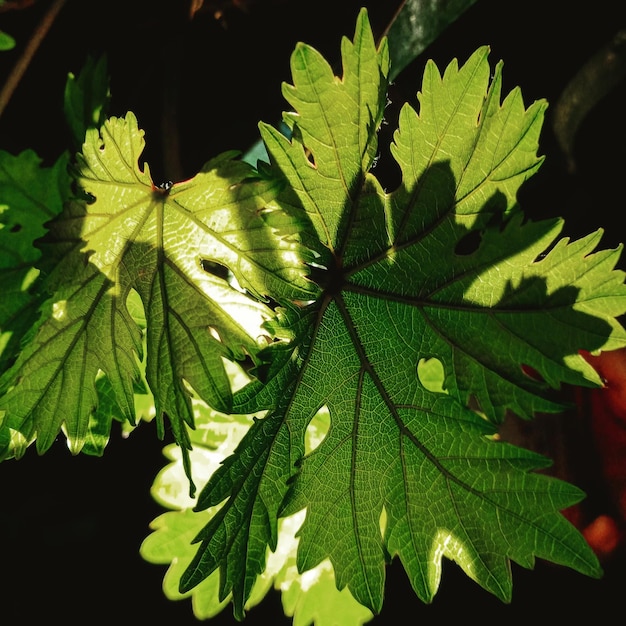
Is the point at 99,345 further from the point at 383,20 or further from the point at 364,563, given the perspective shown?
the point at 383,20

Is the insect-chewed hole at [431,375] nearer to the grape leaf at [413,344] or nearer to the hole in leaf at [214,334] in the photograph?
the grape leaf at [413,344]

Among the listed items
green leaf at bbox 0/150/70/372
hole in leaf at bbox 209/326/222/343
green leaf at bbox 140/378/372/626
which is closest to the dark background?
green leaf at bbox 0/150/70/372

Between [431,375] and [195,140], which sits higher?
[195,140]

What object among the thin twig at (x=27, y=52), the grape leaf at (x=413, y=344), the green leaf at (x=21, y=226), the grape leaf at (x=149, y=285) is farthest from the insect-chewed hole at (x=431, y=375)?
the thin twig at (x=27, y=52)

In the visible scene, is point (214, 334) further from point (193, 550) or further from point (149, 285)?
point (193, 550)

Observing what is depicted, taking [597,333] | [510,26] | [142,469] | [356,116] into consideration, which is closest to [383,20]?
[356,116]

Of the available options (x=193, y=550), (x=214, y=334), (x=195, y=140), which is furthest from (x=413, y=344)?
(x=195, y=140)
